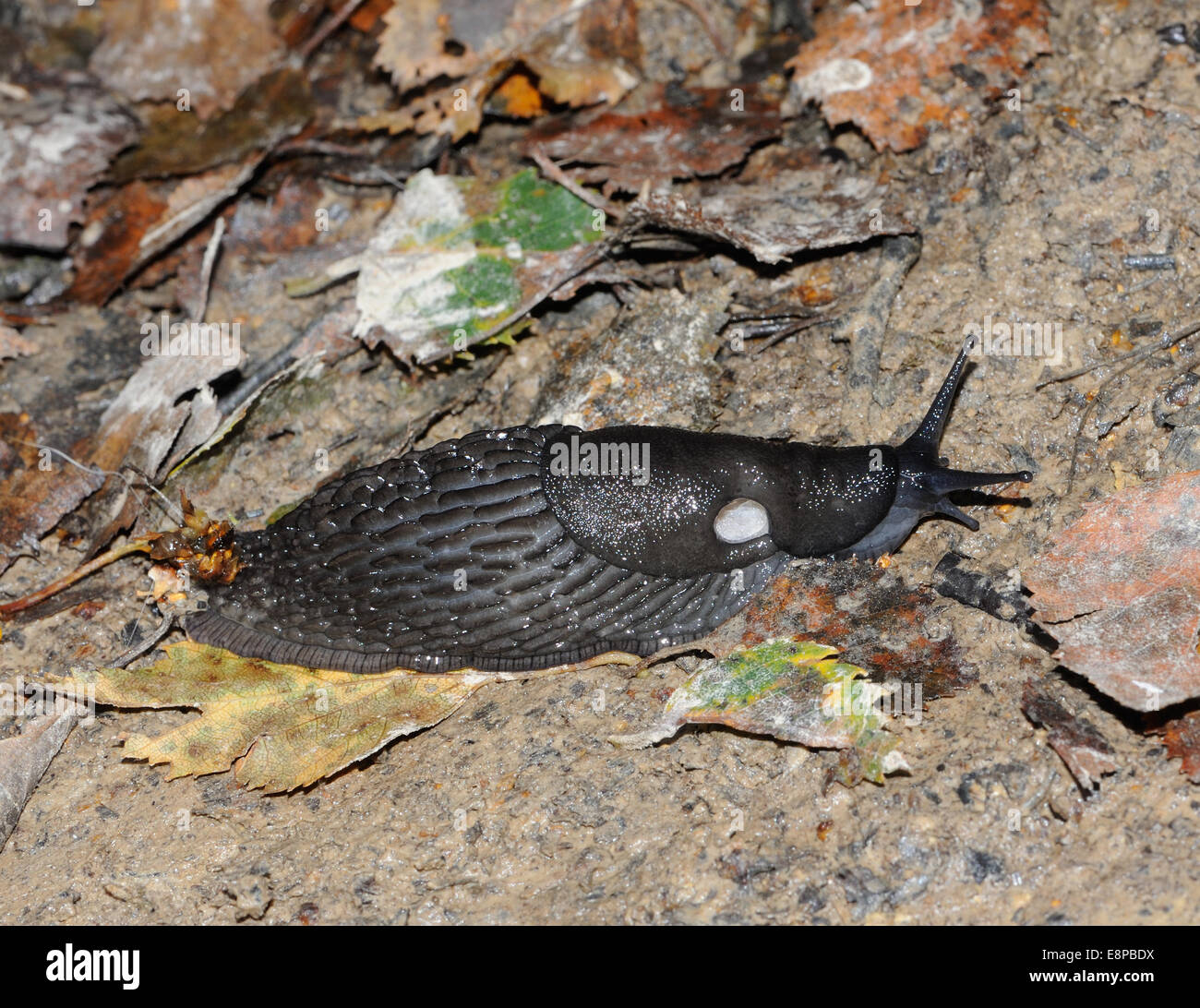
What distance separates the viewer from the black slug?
486 centimetres

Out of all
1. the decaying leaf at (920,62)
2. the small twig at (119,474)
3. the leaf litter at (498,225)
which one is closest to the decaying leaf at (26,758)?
the leaf litter at (498,225)

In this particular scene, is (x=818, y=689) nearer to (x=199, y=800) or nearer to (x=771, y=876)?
(x=771, y=876)

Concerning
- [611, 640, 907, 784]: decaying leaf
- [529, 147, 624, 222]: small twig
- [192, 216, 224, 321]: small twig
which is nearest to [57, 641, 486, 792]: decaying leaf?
[611, 640, 907, 784]: decaying leaf

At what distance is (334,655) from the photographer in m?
5.04

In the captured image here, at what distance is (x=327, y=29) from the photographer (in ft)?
25.0

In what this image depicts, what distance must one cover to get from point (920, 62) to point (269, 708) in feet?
16.2

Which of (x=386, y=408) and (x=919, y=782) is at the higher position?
(x=386, y=408)

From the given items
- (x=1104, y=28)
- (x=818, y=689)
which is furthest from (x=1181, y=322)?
(x=818, y=689)

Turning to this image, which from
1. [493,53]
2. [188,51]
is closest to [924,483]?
[493,53]

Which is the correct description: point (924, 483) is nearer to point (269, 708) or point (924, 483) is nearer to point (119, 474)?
point (269, 708)

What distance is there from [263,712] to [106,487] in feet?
5.89

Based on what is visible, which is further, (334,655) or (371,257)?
(371,257)
